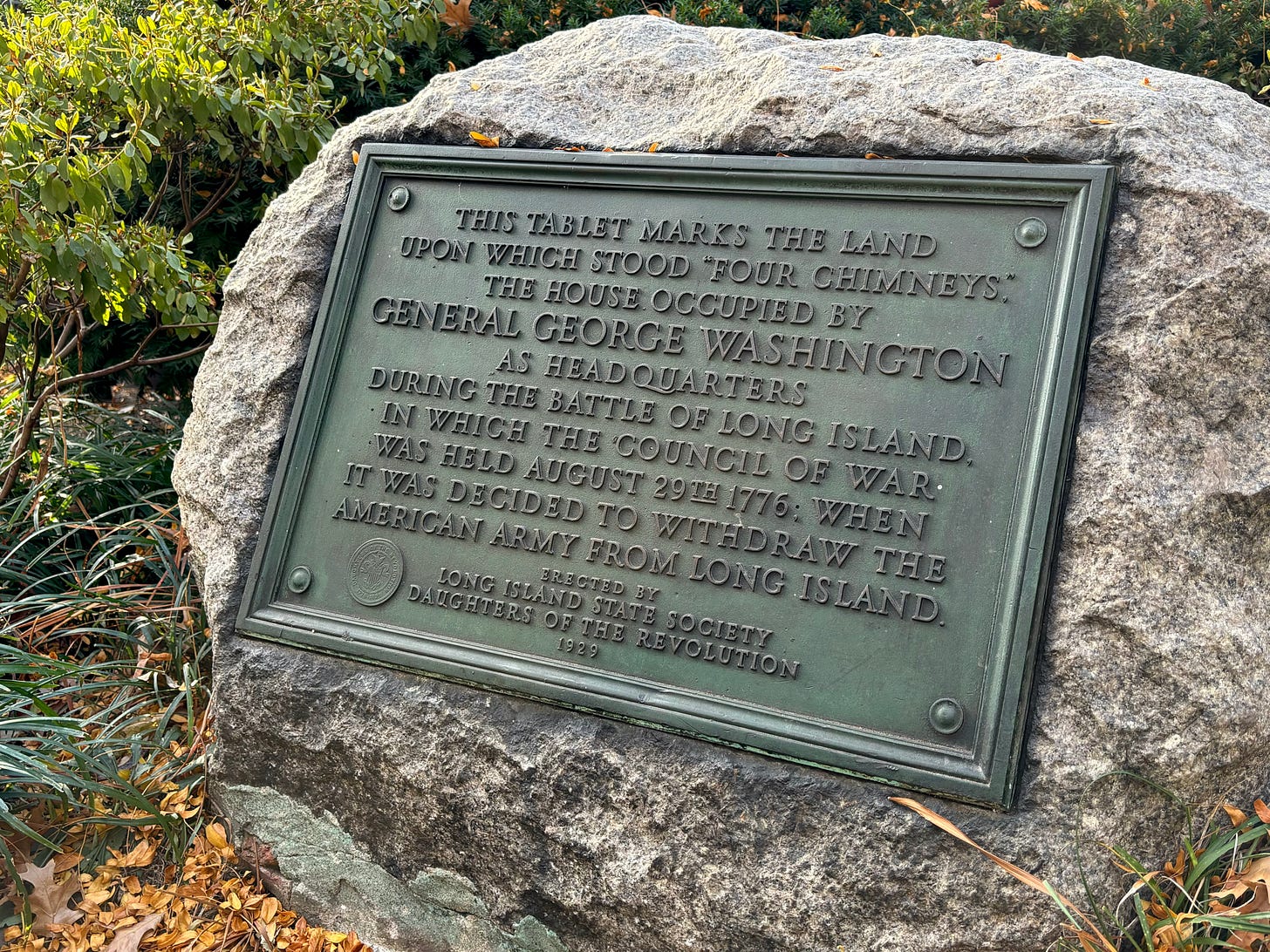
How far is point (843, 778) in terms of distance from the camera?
2295 mm

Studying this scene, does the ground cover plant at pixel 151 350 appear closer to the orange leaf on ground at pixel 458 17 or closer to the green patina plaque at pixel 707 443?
the orange leaf on ground at pixel 458 17

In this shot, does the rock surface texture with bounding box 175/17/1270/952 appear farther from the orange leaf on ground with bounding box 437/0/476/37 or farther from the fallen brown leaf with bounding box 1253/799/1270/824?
the orange leaf on ground with bounding box 437/0/476/37

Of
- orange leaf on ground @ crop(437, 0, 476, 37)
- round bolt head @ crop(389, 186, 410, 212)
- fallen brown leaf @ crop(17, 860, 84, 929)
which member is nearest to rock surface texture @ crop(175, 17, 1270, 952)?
round bolt head @ crop(389, 186, 410, 212)

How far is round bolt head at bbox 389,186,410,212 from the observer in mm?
3125

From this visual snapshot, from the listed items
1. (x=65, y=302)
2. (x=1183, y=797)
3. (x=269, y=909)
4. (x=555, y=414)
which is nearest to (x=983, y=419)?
(x=1183, y=797)

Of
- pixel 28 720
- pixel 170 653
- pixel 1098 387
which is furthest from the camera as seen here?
pixel 170 653

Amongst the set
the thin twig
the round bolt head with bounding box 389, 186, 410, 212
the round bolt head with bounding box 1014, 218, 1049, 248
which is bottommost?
the thin twig

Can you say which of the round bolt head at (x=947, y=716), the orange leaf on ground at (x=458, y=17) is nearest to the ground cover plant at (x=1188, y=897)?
the round bolt head at (x=947, y=716)

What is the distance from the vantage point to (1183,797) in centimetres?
218

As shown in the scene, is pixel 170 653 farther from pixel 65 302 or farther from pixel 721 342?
pixel 721 342

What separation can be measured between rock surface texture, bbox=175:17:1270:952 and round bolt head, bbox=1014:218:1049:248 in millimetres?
164

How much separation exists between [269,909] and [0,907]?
709 millimetres

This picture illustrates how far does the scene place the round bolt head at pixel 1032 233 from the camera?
2467 mm

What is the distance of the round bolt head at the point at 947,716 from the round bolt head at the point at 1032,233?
1.08m
